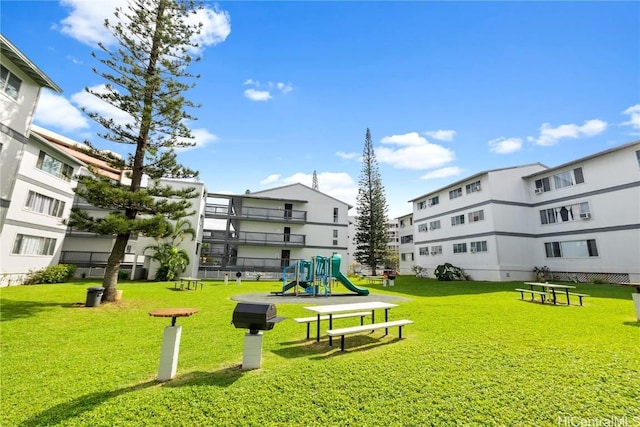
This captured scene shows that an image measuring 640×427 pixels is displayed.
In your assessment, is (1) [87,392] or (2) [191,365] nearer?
(1) [87,392]

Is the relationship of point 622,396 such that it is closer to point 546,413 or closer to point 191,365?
point 546,413

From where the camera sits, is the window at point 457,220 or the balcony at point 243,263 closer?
the window at point 457,220

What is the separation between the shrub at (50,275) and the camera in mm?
18406

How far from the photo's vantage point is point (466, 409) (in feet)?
11.8

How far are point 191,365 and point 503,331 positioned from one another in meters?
7.83

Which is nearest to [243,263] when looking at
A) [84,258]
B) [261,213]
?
[261,213]

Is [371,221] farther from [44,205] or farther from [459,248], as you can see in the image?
[44,205]

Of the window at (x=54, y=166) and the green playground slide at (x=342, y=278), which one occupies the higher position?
the window at (x=54, y=166)

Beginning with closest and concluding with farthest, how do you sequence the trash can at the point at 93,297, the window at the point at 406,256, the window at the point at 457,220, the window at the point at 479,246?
the trash can at the point at 93,297
the window at the point at 479,246
the window at the point at 457,220
the window at the point at 406,256

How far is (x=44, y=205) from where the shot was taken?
19.9 metres

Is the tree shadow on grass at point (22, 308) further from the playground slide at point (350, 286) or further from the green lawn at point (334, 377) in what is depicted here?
the playground slide at point (350, 286)

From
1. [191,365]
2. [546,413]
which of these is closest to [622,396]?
[546,413]

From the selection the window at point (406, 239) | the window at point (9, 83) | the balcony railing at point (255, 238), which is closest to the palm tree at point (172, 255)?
the balcony railing at point (255, 238)

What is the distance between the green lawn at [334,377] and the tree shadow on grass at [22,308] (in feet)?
3.77
